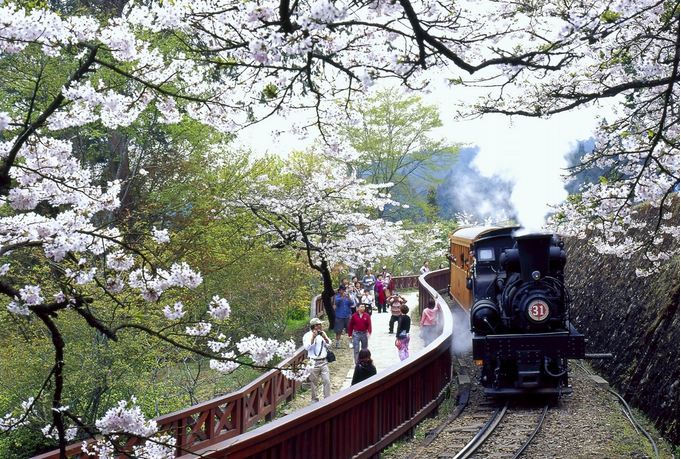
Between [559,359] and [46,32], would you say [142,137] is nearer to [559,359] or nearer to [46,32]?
[559,359]

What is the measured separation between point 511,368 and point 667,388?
9.02ft

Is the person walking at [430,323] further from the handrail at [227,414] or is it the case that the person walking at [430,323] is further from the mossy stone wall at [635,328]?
the mossy stone wall at [635,328]

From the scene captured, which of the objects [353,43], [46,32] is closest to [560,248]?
[353,43]

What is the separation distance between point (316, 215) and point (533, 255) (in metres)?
13.0

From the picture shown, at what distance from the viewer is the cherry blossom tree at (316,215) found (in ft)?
70.2

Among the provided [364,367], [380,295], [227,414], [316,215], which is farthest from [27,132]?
[380,295]

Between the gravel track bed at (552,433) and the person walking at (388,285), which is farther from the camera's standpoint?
the person walking at (388,285)

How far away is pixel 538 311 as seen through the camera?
1130 cm

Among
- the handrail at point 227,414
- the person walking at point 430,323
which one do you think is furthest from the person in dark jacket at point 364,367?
the person walking at point 430,323

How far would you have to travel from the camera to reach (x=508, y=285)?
11938mm

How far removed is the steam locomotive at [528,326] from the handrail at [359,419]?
0.88m

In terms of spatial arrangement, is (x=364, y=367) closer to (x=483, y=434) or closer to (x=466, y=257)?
(x=483, y=434)

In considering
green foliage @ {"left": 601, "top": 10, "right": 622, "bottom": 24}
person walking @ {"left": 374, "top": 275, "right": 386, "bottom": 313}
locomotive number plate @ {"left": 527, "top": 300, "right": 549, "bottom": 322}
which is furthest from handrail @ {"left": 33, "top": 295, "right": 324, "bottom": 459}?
person walking @ {"left": 374, "top": 275, "right": 386, "bottom": 313}

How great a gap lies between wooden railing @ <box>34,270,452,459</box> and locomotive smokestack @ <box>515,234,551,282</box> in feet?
6.35
